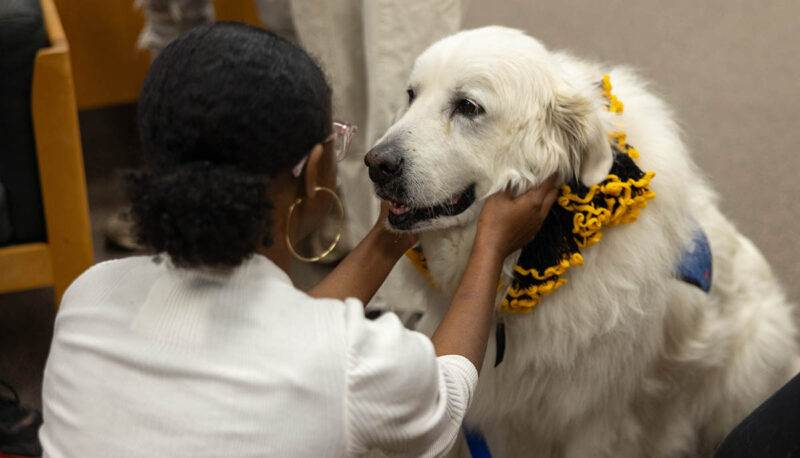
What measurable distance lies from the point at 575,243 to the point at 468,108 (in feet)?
0.92

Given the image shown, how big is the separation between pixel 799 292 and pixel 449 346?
148cm

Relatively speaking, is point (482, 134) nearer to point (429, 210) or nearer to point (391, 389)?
point (429, 210)

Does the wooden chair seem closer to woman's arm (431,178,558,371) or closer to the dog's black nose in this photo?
the dog's black nose

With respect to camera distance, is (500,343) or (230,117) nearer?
(230,117)

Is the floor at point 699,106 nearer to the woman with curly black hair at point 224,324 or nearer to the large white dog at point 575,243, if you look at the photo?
the large white dog at point 575,243

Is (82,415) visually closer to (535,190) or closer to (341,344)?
(341,344)

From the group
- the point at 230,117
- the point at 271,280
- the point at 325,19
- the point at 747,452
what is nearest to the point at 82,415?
the point at 271,280

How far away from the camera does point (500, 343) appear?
135 cm

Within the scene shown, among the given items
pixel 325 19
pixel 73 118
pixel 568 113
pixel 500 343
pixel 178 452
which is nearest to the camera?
pixel 178 452

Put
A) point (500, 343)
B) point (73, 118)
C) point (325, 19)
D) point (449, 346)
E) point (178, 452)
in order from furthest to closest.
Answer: point (325, 19), point (73, 118), point (500, 343), point (449, 346), point (178, 452)

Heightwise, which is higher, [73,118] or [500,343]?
[73,118]

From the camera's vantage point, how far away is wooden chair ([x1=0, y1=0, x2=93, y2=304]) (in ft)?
5.46

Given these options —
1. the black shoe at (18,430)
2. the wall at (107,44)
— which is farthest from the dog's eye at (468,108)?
the wall at (107,44)

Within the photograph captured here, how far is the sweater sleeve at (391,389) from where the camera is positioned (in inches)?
33.6
